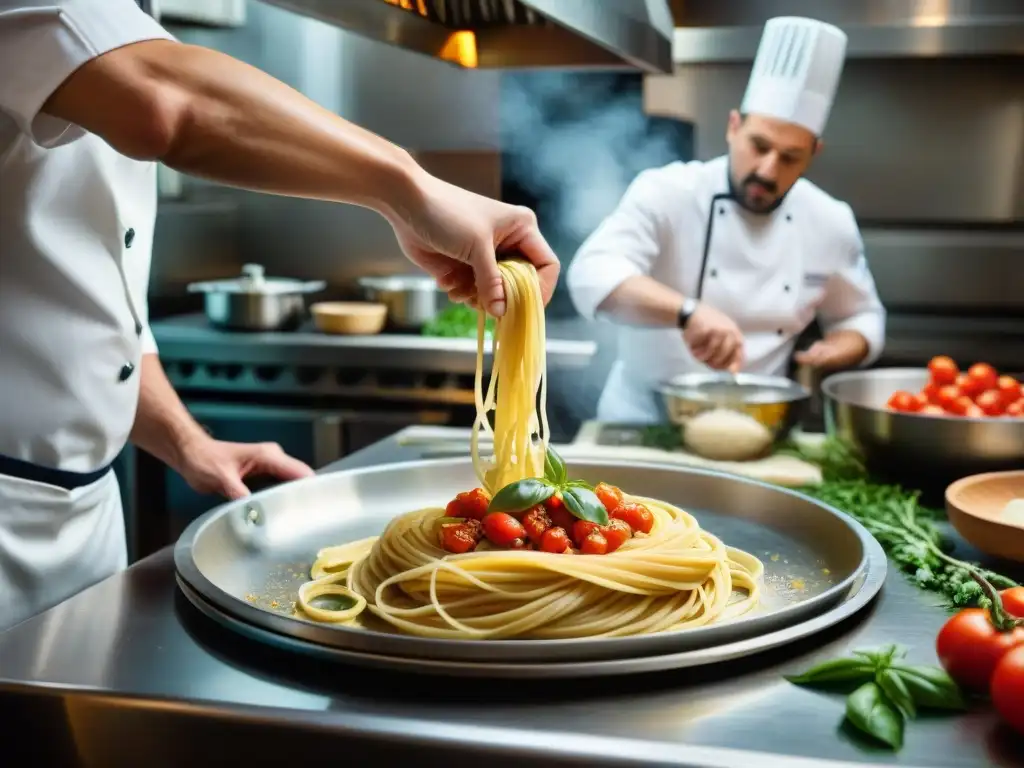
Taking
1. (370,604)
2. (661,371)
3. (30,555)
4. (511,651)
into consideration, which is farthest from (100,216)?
(661,371)

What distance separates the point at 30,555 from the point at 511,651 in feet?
2.83

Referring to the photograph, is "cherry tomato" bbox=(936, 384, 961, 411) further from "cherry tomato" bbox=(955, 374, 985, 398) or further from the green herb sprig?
the green herb sprig

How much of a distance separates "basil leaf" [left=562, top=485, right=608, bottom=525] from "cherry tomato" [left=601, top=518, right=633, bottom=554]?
0.01 metres

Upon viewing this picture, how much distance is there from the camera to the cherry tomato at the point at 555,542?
1.30 meters

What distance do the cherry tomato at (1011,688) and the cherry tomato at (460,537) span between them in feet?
1.97

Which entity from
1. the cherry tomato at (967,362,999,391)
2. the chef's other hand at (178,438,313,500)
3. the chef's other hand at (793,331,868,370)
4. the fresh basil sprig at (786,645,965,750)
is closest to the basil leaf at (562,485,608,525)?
the fresh basil sprig at (786,645,965,750)

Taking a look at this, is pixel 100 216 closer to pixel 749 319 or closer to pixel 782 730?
pixel 782 730

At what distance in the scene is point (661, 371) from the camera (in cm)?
396

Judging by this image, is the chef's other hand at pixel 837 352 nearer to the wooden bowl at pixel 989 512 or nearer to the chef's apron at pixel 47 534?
the wooden bowl at pixel 989 512

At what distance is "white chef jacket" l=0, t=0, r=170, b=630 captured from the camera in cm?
146

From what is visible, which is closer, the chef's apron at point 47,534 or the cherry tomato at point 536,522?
the cherry tomato at point 536,522

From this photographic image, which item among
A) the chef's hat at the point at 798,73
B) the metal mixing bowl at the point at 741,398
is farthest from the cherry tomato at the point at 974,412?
the chef's hat at the point at 798,73

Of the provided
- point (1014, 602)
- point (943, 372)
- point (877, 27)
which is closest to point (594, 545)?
point (1014, 602)

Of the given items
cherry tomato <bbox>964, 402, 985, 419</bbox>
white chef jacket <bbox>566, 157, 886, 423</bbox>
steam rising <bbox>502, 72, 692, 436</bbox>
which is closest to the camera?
cherry tomato <bbox>964, 402, 985, 419</bbox>
